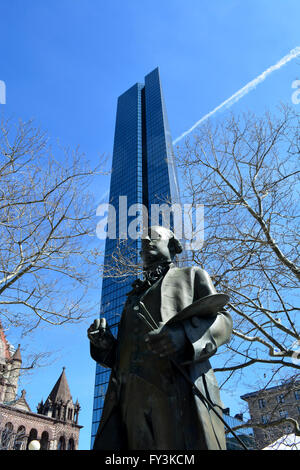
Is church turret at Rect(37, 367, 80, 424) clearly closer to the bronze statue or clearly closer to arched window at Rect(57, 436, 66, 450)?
arched window at Rect(57, 436, 66, 450)

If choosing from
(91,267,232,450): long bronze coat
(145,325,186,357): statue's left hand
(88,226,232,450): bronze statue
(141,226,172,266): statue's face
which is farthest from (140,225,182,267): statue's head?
(145,325,186,357): statue's left hand

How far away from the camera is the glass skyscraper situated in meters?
69.2

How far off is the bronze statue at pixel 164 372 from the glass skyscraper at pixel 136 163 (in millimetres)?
58290

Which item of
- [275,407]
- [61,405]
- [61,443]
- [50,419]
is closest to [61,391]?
[61,405]

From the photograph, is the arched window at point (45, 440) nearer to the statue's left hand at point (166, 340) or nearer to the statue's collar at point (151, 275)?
the statue's collar at point (151, 275)

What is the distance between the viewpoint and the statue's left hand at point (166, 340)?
240 cm

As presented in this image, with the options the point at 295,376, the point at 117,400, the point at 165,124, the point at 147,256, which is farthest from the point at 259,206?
the point at 165,124

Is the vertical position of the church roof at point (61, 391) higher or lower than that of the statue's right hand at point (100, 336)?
higher

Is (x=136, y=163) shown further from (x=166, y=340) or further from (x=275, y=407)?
(x=166, y=340)

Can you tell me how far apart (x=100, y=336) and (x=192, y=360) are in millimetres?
940

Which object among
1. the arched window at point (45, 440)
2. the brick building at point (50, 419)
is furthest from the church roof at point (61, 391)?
the arched window at point (45, 440)

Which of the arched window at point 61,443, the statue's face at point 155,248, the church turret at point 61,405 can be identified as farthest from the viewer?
the church turret at point 61,405

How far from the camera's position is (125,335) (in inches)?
120
